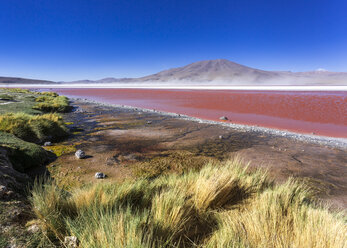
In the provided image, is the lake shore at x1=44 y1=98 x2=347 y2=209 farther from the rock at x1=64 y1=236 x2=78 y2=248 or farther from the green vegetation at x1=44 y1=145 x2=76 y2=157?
the rock at x1=64 y1=236 x2=78 y2=248

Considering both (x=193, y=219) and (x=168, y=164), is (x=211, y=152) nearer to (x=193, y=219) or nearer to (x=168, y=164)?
(x=168, y=164)

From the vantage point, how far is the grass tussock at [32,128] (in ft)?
18.6

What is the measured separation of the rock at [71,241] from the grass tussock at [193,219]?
4 centimetres

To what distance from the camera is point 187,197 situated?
239 cm

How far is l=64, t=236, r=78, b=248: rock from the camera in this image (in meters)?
1.41

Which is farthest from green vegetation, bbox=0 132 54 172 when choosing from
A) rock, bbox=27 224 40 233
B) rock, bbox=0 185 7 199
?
rock, bbox=27 224 40 233

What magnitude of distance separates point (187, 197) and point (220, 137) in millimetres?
4955

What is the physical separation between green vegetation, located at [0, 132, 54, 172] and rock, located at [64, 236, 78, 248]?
314cm

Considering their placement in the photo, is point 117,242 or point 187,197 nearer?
point 117,242

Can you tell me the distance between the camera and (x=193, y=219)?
6.72 ft

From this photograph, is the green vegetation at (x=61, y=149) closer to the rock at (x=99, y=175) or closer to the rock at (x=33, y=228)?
the rock at (x=99, y=175)

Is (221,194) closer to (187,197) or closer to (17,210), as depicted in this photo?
(187,197)

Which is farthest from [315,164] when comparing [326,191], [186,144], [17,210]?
[17,210]

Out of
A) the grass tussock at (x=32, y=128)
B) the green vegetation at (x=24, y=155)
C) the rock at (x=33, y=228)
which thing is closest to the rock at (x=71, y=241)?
the rock at (x=33, y=228)
